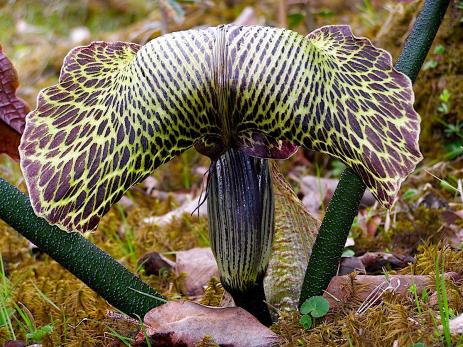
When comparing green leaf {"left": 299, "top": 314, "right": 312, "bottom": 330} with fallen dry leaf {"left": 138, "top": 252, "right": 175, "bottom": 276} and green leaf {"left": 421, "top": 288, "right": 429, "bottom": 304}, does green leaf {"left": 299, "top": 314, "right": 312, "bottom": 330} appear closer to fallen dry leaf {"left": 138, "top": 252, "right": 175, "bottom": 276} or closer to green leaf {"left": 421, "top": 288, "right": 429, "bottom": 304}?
green leaf {"left": 421, "top": 288, "right": 429, "bottom": 304}

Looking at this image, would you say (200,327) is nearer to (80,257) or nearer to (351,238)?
(80,257)

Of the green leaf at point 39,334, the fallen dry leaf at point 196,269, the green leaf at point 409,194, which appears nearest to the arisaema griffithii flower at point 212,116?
the green leaf at point 39,334

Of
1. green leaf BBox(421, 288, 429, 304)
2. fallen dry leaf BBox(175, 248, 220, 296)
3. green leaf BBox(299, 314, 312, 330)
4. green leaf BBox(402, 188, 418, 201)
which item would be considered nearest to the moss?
fallen dry leaf BBox(175, 248, 220, 296)

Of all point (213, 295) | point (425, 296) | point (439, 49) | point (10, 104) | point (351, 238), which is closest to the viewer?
point (425, 296)

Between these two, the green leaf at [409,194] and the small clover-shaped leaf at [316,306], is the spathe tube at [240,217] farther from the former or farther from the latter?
the green leaf at [409,194]

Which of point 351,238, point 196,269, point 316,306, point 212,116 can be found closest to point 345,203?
point 316,306

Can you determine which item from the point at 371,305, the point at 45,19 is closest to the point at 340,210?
the point at 371,305
